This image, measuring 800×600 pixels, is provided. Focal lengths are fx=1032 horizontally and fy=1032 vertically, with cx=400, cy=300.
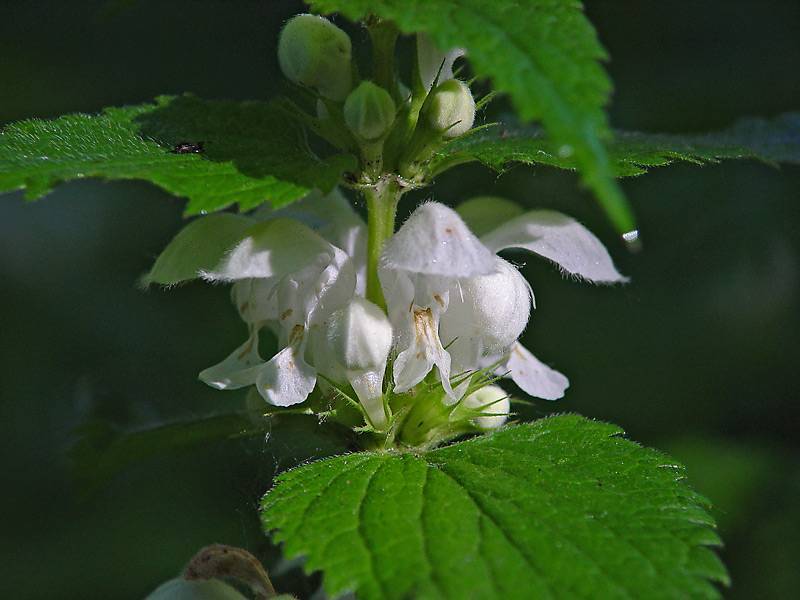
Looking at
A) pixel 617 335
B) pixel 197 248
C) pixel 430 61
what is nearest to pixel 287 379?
pixel 197 248

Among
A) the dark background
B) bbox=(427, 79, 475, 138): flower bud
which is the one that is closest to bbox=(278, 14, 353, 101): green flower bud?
bbox=(427, 79, 475, 138): flower bud

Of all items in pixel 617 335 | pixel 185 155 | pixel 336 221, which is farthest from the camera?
pixel 617 335

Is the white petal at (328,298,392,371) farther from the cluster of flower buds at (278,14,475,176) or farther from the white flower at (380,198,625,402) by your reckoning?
the cluster of flower buds at (278,14,475,176)

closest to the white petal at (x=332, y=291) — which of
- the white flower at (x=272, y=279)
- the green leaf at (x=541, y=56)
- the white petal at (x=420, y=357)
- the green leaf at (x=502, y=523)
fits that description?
the white flower at (x=272, y=279)

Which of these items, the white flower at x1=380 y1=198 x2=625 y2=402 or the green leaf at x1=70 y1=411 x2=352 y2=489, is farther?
the green leaf at x1=70 y1=411 x2=352 y2=489

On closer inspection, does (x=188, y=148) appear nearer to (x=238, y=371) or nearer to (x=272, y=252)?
(x=272, y=252)

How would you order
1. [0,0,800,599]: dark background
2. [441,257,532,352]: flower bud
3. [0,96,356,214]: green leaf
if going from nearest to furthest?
[0,96,356,214]: green leaf
[441,257,532,352]: flower bud
[0,0,800,599]: dark background
